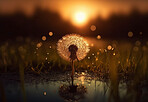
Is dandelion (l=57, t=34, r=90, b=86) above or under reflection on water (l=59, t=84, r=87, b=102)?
Answer: above

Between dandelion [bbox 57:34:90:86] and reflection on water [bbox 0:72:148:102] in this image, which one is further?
dandelion [bbox 57:34:90:86]

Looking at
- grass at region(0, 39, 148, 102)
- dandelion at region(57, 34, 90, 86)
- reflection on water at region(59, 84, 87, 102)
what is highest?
dandelion at region(57, 34, 90, 86)

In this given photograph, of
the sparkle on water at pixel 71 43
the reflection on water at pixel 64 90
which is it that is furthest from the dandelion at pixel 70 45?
the reflection on water at pixel 64 90

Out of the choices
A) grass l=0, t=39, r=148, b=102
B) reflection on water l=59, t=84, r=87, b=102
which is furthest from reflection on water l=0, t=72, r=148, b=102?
grass l=0, t=39, r=148, b=102

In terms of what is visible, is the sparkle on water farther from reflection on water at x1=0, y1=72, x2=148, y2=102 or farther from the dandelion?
reflection on water at x1=0, y1=72, x2=148, y2=102

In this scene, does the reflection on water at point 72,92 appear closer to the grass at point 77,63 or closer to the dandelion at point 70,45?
the dandelion at point 70,45

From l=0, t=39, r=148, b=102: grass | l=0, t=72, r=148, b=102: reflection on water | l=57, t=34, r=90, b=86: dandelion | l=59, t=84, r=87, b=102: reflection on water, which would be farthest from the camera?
l=0, t=39, r=148, b=102: grass

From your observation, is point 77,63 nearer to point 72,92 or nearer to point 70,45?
point 70,45

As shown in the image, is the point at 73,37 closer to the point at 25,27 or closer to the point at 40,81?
the point at 40,81

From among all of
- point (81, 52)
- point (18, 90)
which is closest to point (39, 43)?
point (81, 52)
